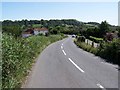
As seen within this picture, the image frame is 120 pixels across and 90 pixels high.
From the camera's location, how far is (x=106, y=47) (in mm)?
23297

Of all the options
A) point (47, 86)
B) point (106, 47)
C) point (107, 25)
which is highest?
point (47, 86)

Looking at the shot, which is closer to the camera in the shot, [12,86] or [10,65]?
[12,86]

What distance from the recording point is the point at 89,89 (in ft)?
33.8

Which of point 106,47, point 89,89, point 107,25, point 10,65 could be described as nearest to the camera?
point 89,89

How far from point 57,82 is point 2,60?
2.77 meters

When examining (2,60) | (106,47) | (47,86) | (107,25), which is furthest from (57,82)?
(107,25)

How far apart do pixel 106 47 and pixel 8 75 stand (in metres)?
14.3

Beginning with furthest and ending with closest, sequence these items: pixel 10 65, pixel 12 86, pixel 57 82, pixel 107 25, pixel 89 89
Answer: pixel 107 25, pixel 57 82, pixel 10 65, pixel 89 89, pixel 12 86

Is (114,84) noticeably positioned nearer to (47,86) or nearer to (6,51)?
(47,86)

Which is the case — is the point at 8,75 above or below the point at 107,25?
above

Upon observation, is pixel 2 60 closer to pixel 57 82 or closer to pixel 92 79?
pixel 57 82

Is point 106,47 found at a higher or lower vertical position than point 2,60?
lower

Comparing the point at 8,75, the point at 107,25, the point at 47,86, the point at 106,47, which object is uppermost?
the point at 8,75

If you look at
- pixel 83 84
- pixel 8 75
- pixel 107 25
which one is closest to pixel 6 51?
pixel 8 75
